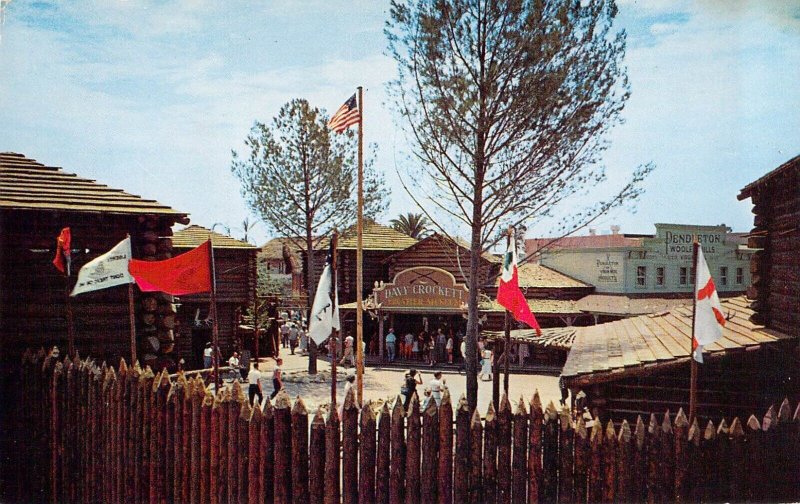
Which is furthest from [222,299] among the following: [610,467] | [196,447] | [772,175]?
[610,467]

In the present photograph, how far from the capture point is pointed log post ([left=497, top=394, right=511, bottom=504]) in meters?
5.32

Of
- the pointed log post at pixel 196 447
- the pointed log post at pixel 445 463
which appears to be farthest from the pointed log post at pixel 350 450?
the pointed log post at pixel 196 447

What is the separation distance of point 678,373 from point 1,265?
1147 centimetres

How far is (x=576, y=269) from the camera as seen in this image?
117 feet

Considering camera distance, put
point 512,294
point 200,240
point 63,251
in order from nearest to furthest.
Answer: point 512,294, point 63,251, point 200,240

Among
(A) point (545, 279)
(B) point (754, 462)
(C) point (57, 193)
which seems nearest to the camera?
(B) point (754, 462)

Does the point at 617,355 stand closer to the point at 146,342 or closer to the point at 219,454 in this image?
the point at 219,454

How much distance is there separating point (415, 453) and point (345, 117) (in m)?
10.1

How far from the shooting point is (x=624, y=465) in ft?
16.7

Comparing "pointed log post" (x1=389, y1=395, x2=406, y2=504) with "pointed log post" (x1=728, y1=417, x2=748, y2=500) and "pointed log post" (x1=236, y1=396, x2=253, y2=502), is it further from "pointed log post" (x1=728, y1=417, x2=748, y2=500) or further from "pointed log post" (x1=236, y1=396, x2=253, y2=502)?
"pointed log post" (x1=728, y1=417, x2=748, y2=500)

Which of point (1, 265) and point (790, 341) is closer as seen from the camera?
point (790, 341)

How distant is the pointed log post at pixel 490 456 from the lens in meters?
5.34

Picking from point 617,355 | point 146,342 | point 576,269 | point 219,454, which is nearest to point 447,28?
point 617,355

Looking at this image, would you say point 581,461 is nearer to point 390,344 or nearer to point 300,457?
point 300,457
